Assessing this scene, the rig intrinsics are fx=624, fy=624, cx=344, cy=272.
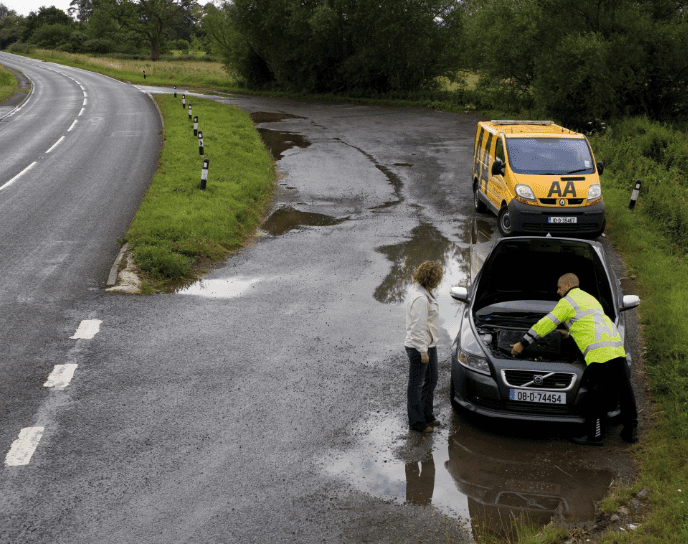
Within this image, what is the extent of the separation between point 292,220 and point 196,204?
86.4 inches

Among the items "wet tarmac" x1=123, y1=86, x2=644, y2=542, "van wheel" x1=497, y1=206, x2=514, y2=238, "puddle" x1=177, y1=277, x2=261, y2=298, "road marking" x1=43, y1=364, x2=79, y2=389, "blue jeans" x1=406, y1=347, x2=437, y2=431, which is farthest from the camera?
"van wheel" x1=497, y1=206, x2=514, y2=238

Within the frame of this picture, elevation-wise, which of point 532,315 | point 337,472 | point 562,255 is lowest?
point 337,472

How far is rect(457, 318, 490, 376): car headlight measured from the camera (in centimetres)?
609

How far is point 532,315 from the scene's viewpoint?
23.3 ft

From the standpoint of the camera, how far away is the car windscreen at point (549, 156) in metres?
13.0

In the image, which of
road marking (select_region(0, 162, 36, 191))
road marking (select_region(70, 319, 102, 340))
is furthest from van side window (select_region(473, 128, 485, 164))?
road marking (select_region(0, 162, 36, 191))

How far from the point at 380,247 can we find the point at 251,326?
174 inches

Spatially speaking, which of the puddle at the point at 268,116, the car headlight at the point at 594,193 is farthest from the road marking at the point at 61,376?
the puddle at the point at 268,116

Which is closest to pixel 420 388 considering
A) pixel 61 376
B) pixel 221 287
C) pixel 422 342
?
pixel 422 342

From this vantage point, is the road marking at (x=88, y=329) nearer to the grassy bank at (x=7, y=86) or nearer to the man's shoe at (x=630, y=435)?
the man's shoe at (x=630, y=435)

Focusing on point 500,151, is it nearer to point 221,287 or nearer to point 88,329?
point 221,287

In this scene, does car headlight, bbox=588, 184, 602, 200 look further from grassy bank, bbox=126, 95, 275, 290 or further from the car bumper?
the car bumper

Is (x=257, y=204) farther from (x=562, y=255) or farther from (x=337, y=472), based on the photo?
(x=337, y=472)

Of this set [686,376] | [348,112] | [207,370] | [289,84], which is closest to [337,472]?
[207,370]
